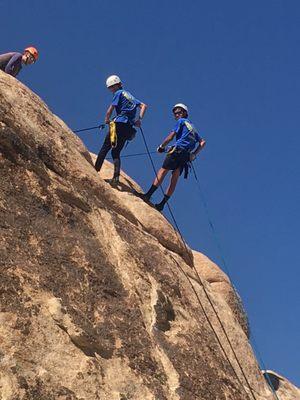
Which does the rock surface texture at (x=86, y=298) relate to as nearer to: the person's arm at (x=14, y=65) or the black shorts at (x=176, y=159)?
the person's arm at (x=14, y=65)

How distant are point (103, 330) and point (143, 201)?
6006 mm

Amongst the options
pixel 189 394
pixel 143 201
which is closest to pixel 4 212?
pixel 189 394

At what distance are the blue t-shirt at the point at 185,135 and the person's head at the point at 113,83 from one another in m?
1.80

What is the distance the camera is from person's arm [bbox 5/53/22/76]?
12438 millimetres

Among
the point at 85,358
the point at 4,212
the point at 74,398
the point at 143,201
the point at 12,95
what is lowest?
the point at 74,398

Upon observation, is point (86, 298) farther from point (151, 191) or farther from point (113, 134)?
point (151, 191)

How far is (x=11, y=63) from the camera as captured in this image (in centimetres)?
1248

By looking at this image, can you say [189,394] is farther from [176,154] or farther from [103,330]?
[176,154]

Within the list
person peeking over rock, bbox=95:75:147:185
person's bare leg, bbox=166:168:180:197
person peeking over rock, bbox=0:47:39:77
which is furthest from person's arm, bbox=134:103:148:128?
person peeking over rock, bbox=0:47:39:77

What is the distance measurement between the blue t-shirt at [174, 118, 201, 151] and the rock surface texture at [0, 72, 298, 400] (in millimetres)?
3111

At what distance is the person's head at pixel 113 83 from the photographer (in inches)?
539

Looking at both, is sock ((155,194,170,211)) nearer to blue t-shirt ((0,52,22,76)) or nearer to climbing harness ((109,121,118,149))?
climbing harness ((109,121,118,149))

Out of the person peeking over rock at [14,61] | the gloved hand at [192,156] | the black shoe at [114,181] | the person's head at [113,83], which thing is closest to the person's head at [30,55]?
the person peeking over rock at [14,61]

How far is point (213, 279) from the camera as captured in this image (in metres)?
14.1
